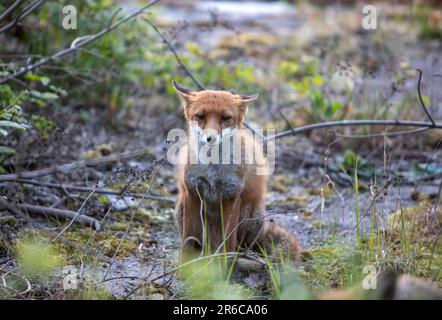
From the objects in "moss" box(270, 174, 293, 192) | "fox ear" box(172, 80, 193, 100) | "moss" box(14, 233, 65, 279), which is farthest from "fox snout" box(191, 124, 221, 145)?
"moss" box(270, 174, 293, 192)

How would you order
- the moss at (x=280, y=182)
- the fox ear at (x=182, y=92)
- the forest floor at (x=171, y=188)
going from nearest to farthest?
1. the forest floor at (x=171, y=188)
2. the fox ear at (x=182, y=92)
3. the moss at (x=280, y=182)

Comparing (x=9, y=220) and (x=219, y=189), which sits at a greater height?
(x=219, y=189)

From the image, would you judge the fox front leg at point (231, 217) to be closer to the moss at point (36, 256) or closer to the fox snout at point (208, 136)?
the fox snout at point (208, 136)

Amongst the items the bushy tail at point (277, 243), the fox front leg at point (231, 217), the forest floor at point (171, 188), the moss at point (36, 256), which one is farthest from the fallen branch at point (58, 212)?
the bushy tail at point (277, 243)

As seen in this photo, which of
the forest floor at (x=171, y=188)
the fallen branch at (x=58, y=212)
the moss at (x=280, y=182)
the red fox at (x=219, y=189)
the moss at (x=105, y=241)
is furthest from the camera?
the moss at (x=280, y=182)

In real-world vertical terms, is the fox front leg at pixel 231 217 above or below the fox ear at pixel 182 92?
below

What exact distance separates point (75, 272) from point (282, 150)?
467 centimetres

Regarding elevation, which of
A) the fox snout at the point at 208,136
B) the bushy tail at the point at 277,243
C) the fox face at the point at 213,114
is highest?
the fox face at the point at 213,114

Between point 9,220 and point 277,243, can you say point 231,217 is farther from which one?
point 9,220

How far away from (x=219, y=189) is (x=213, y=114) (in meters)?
0.69

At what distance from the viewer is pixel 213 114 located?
5598mm

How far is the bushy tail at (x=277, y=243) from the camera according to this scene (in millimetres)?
5800

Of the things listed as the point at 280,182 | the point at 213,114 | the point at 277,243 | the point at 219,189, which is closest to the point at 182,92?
the point at 213,114

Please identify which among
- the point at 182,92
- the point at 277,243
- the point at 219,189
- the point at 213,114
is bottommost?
the point at 277,243
